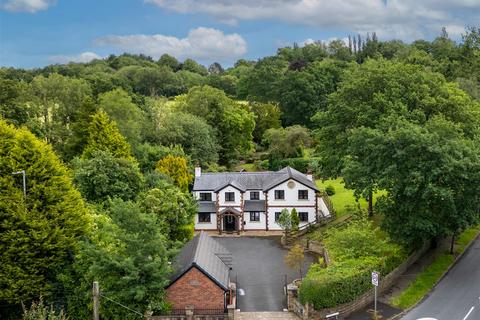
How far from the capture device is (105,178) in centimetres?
4359

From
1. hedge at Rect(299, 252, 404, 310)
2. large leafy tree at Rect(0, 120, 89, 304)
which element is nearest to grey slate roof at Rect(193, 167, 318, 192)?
hedge at Rect(299, 252, 404, 310)

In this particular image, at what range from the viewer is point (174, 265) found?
32688mm

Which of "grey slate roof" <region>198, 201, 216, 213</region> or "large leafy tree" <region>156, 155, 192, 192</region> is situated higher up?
"large leafy tree" <region>156, 155, 192, 192</region>

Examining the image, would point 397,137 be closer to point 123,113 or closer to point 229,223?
point 229,223

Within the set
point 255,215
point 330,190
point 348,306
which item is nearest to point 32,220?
point 348,306

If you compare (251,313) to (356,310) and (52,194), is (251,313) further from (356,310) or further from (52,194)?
(52,194)

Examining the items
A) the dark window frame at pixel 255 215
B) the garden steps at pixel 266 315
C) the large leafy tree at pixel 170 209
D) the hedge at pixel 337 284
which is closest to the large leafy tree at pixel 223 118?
the dark window frame at pixel 255 215

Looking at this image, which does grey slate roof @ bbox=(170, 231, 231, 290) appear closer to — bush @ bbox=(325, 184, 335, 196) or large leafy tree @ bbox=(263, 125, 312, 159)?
bush @ bbox=(325, 184, 335, 196)

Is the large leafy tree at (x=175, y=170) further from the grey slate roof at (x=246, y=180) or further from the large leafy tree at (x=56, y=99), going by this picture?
the large leafy tree at (x=56, y=99)

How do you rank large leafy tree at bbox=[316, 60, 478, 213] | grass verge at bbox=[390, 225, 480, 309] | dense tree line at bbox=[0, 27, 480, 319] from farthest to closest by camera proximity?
large leafy tree at bbox=[316, 60, 478, 213] → grass verge at bbox=[390, 225, 480, 309] → dense tree line at bbox=[0, 27, 480, 319]

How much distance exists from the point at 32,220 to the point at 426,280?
2587 centimetres

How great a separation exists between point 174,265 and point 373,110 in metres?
22.8

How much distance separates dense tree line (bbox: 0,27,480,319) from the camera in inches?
1161

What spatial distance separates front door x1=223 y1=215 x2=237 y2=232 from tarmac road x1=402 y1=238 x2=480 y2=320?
912 inches
